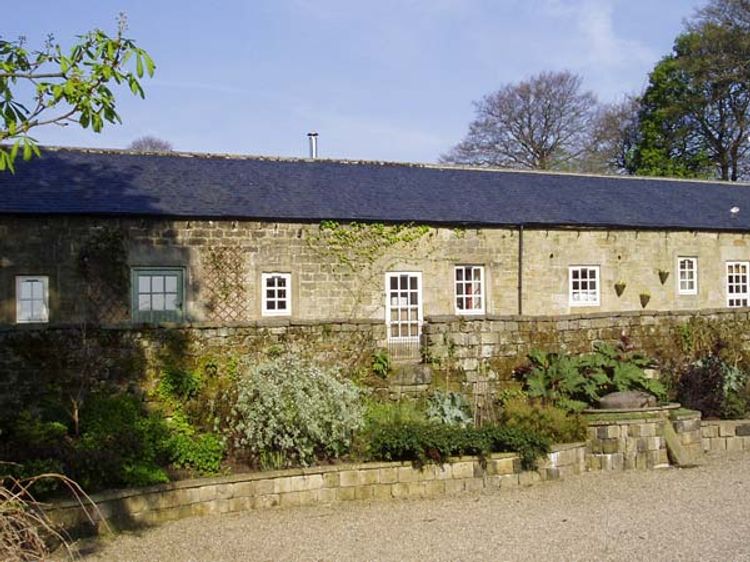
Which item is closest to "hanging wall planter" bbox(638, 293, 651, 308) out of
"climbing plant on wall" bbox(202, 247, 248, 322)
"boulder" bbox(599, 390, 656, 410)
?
"boulder" bbox(599, 390, 656, 410)

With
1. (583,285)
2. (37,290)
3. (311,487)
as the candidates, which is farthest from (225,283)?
(583,285)

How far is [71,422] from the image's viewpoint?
9.92 metres

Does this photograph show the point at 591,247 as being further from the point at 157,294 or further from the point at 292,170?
the point at 157,294

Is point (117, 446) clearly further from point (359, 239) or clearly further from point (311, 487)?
point (359, 239)

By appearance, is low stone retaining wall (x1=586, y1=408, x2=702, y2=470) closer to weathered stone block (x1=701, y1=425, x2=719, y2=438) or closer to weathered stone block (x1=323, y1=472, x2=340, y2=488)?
weathered stone block (x1=701, y1=425, x2=719, y2=438)

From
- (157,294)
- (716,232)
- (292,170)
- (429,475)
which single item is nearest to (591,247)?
(716,232)

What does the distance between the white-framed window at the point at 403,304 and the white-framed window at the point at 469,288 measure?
103cm

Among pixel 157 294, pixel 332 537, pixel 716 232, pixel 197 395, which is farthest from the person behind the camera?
pixel 716 232

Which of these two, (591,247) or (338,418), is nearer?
(338,418)

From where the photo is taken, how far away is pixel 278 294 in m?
17.8

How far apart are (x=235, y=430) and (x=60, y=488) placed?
231 centimetres

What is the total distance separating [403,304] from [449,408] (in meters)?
7.16

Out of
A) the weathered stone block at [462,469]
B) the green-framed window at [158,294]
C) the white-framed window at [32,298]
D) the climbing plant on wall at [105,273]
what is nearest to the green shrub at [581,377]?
the weathered stone block at [462,469]

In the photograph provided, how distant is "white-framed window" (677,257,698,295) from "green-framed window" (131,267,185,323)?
42.6ft
